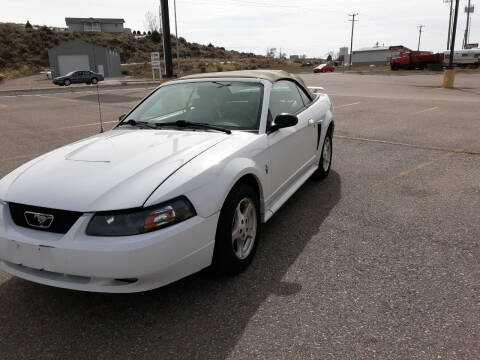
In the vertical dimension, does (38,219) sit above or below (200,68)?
below

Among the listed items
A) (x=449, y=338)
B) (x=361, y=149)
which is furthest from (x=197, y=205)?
(x=361, y=149)

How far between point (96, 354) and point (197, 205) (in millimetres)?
1056

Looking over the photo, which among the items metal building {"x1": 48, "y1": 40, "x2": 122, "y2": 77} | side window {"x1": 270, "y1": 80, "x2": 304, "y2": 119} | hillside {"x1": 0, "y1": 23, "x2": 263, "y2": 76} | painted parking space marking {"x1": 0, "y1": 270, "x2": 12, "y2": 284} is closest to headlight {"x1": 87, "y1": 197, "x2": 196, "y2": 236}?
painted parking space marking {"x1": 0, "y1": 270, "x2": 12, "y2": 284}

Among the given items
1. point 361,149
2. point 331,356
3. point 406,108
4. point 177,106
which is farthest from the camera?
point 406,108

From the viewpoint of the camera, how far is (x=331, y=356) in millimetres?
2383

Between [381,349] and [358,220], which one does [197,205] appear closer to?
[381,349]

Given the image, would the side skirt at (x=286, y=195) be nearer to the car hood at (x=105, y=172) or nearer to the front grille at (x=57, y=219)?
the car hood at (x=105, y=172)

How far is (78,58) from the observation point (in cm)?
5462

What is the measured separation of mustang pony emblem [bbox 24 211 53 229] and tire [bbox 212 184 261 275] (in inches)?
42.5

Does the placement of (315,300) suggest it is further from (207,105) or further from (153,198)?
(207,105)

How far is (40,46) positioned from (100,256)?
80845mm

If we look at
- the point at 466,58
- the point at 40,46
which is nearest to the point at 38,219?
the point at 466,58

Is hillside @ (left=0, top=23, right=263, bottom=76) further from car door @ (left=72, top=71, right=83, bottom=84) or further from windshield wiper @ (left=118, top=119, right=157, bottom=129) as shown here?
windshield wiper @ (left=118, top=119, right=157, bottom=129)

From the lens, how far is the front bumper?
2387 millimetres
